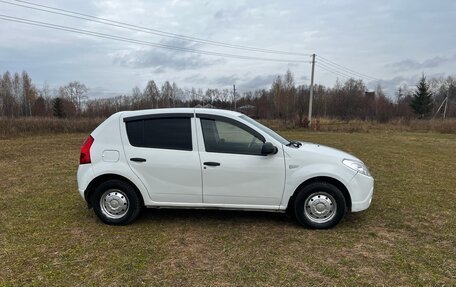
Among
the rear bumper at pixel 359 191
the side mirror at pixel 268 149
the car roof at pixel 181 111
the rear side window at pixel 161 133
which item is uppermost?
the car roof at pixel 181 111

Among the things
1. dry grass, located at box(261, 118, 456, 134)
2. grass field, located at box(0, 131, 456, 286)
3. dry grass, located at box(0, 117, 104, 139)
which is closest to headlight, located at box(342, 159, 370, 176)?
grass field, located at box(0, 131, 456, 286)

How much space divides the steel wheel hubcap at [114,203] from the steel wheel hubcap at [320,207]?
261 centimetres

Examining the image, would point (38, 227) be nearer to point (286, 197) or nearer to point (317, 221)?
point (286, 197)

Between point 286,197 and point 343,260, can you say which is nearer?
point 343,260

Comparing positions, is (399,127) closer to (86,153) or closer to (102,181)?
(102,181)

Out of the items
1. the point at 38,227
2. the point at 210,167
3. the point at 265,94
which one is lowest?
the point at 38,227

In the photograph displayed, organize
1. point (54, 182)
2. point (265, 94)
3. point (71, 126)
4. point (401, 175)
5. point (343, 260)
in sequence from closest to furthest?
point (343, 260) → point (54, 182) → point (401, 175) → point (71, 126) → point (265, 94)

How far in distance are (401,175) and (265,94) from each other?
218 ft

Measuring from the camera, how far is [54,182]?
8109 millimetres

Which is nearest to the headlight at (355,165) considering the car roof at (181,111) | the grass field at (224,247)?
the grass field at (224,247)

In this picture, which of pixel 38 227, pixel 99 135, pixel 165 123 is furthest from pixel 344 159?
pixel 38 227

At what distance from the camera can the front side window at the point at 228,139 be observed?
4.74m

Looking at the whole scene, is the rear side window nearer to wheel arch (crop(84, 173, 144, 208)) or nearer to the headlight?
wheel arch (crop(84, 173, 144, 208))

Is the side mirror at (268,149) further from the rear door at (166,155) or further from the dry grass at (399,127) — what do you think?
the dry grass at (399,127)
